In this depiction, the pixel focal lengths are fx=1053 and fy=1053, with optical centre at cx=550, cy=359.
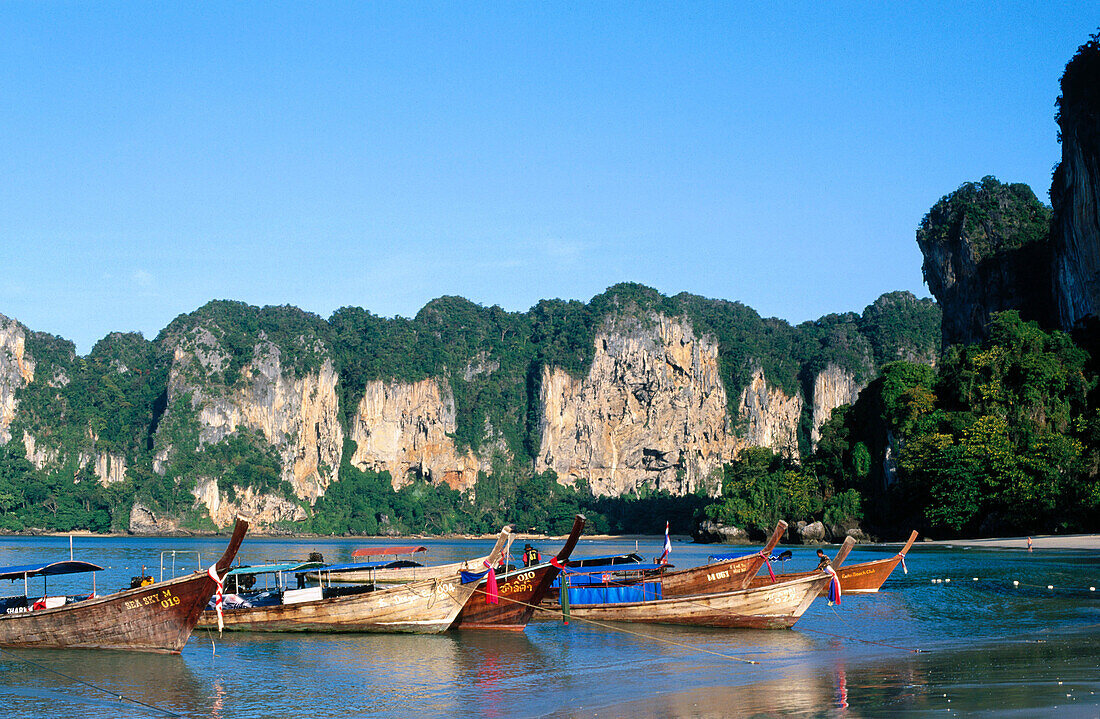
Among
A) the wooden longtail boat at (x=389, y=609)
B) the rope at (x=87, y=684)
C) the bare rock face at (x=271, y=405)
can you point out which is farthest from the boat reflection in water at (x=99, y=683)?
the bare rock face at (x=271, y=405)

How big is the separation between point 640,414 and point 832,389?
27.9m

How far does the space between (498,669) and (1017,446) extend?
47.8 m

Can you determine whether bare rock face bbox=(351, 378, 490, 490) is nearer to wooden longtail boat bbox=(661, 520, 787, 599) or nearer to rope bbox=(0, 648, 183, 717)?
wooden longtail boat bbox=(661, 520, 787, 599)

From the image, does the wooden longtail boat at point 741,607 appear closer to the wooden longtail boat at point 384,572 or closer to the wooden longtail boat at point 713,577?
the wooden longtail boat at point 713,577

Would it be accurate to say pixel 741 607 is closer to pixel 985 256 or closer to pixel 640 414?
pixel 985 256

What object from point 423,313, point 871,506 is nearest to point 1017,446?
point 871,506

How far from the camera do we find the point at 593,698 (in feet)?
51.0

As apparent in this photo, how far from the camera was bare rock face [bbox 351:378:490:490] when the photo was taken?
146 m

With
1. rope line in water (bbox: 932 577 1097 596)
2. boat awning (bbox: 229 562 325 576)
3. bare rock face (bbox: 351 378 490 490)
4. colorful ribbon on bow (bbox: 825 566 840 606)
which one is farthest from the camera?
bare rock face (bbox: 351 378 490 490)

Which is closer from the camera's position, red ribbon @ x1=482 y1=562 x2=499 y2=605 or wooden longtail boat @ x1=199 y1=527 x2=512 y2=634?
wooden longtail boat @ x1=199 y1=527 x2=512 y2=634

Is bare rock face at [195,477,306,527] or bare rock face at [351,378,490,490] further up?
bare rock face at [351,378,490,490]

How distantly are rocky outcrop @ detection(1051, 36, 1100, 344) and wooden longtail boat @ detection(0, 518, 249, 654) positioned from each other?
58.9m

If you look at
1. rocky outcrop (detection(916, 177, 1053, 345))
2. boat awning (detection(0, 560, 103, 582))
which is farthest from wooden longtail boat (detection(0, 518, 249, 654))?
rocky outcrop (detection(916, 177, 1053, 345))

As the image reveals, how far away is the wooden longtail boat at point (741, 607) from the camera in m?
22.7
